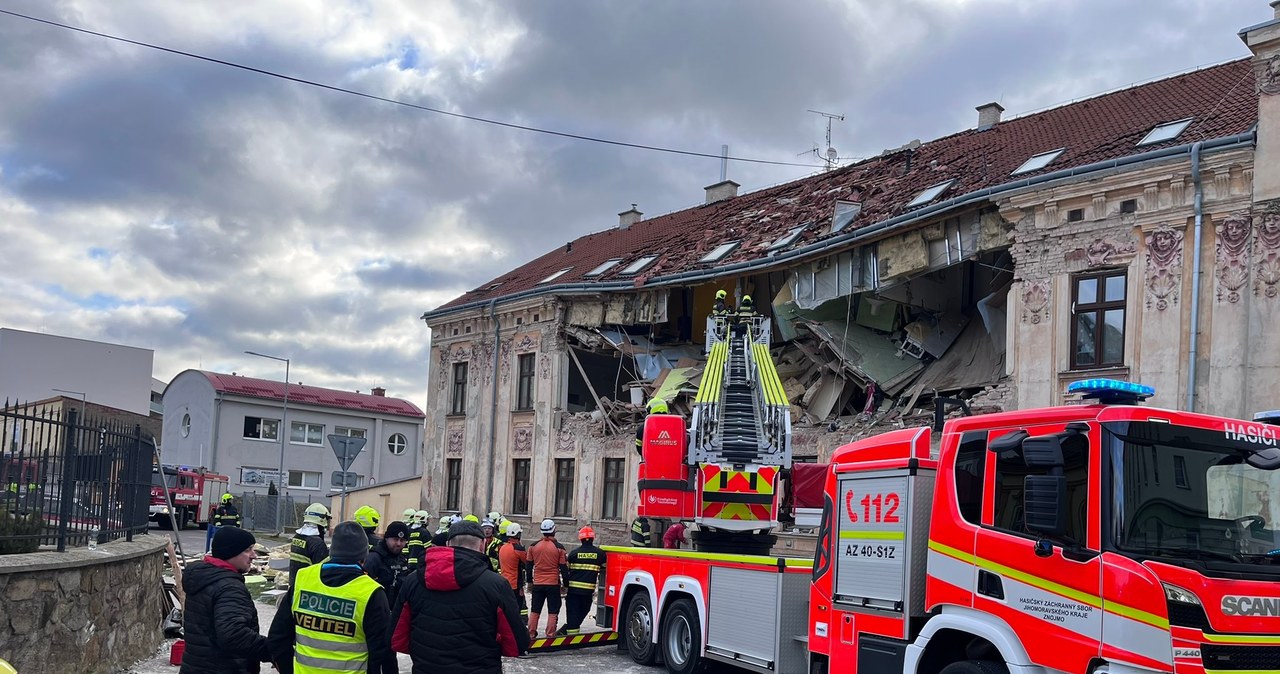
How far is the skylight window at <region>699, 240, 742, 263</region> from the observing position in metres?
25.0

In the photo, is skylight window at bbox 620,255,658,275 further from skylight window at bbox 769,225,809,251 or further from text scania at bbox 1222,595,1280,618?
text scania at bbox 1222,595,1280,618

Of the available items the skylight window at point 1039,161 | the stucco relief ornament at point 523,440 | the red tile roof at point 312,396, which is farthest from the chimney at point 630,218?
the red tile roof at point 312,396

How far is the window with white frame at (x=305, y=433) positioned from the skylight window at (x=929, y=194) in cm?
4066

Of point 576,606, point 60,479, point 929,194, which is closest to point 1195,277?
point 929,194

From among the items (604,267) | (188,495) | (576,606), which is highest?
(604,267)

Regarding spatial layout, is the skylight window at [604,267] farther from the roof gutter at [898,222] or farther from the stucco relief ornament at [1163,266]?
the stucco relief ornament at [1163,266]

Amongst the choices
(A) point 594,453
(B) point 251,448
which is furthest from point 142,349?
(A) point 594,453

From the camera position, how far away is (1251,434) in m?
6.69

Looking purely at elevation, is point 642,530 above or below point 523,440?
below

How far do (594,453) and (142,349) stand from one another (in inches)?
1266

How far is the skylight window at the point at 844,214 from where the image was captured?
2223cm

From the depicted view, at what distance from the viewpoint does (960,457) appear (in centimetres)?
759

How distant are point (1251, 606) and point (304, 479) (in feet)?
169

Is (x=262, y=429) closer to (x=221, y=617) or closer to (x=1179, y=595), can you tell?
(x=221, y=617)
